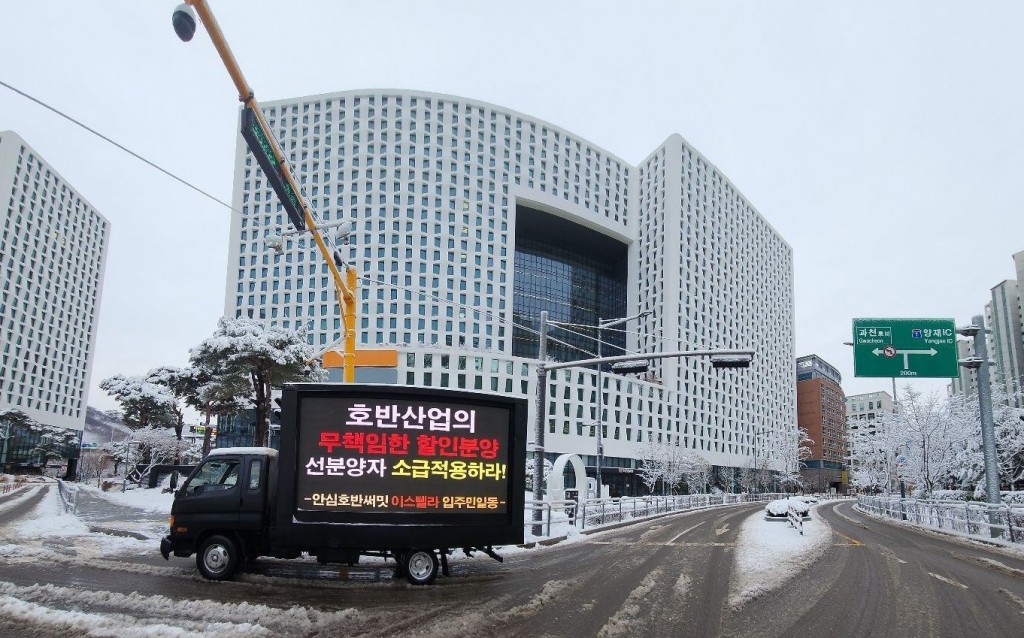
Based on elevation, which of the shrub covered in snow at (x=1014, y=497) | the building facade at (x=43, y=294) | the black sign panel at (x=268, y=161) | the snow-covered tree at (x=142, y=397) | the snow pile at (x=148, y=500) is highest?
the building facade at (x=43, y=294)

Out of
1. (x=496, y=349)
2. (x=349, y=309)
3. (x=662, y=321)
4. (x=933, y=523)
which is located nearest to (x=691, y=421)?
(x=662, y=321)

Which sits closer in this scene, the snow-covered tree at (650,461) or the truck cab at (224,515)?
the truck cab at (224,515)

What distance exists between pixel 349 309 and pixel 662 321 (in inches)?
3356

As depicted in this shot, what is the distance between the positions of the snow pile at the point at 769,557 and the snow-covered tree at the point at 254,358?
2395cm

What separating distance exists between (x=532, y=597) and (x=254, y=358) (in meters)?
28.5

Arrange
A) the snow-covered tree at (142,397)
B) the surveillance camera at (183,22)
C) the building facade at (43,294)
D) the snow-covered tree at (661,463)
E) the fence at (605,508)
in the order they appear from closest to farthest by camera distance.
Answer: the surveillance camera at (183,22) < the fence at (605,508) < the snow-covered tree at (142,397) < the snow-covered tree at (661,463) < the building facade at (43,294)

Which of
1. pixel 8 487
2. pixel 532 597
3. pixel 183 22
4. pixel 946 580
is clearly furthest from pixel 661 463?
pixel 183 22

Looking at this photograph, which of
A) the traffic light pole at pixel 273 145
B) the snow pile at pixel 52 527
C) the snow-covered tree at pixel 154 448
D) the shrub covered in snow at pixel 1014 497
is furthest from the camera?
the snow-covered tree at pixel 154 448

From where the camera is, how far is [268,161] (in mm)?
15312

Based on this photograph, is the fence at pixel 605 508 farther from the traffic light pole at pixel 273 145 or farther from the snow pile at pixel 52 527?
the snow pile at pixel 52 527

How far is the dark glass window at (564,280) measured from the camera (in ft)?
333

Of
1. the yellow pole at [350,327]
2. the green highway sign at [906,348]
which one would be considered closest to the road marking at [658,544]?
the green highway sign at [906,348]

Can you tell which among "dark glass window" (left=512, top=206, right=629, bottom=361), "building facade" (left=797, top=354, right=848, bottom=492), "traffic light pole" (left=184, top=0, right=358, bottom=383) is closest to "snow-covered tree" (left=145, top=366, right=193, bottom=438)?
"traffic light pole" (left=184, top=0, right=358, bottom=383)

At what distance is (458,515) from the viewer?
11539 millimetres
